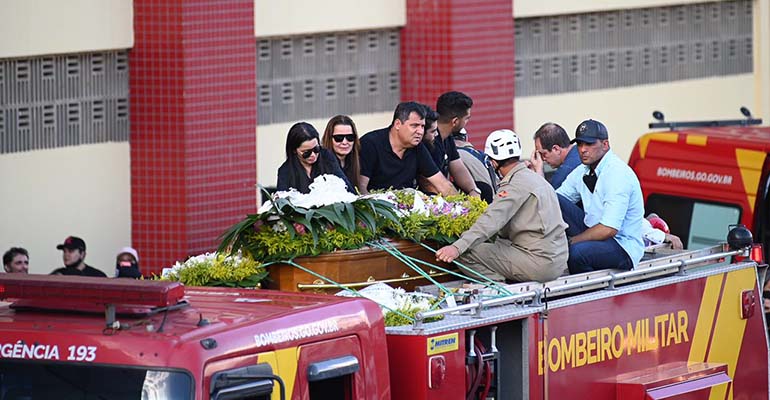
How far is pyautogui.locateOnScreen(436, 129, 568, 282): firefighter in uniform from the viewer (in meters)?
8.61

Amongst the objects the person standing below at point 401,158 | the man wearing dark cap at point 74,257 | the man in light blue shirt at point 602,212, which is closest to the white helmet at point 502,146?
the man in light blue shirt at point 602,212

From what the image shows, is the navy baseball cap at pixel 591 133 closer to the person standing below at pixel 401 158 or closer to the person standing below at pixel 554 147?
the person standing below at pixel 554 147

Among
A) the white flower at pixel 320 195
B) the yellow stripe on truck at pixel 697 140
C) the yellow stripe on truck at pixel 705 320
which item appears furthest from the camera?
the yellow stripe on truck at pixel 697 140

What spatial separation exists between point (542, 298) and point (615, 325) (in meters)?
0.63

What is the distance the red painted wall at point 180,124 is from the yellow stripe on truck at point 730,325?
6.31 metres

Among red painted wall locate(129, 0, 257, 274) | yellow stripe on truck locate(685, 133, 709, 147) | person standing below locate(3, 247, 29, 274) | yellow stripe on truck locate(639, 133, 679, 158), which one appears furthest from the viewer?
red painted wall locate(129, 0, 257, 274)

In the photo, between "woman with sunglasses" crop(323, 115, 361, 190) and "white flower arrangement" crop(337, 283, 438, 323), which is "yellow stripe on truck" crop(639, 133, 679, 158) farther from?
"white flower arrangement" crop(337, 283, 438, 323)

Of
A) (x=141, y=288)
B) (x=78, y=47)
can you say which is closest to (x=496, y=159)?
(x=141, y=288)

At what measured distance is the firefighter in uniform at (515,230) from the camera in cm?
861

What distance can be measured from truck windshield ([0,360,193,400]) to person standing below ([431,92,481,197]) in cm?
455

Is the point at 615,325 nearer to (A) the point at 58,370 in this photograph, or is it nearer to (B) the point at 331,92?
(A) the point at 58,370

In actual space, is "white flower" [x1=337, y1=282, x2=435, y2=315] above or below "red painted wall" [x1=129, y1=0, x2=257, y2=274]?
below

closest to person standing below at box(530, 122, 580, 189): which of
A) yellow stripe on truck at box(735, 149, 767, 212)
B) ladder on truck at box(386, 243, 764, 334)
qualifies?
ladder on truck at box(386, 243, 764, 334)

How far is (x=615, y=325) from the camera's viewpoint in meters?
8.71
